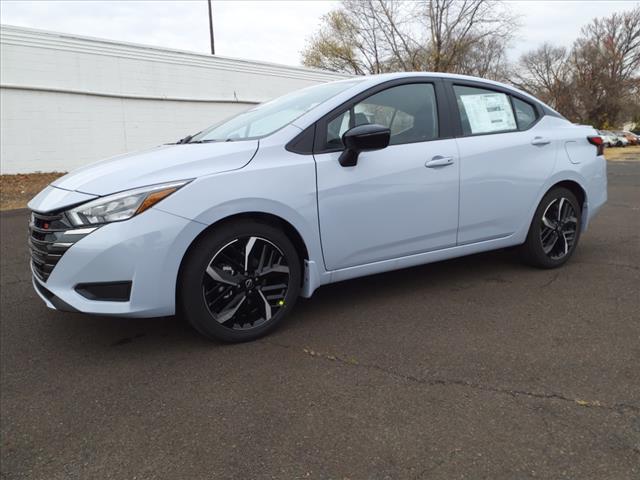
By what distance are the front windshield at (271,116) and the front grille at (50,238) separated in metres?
1.16

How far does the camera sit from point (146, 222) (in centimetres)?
257

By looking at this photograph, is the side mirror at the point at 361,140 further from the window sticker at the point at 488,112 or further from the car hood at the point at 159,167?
the window sticker at the point at 488,112

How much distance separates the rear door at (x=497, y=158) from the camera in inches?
142

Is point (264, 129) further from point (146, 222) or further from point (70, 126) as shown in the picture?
point (70, 126)

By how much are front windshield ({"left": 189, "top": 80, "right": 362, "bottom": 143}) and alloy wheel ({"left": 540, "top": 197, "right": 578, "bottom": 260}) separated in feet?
6.32

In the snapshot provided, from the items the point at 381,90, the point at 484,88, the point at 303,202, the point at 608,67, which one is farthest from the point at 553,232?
the point at 608,67

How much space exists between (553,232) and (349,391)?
2.61 metres

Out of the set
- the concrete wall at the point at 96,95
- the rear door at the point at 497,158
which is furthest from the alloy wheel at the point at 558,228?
the concrete wall at the point at 96,95

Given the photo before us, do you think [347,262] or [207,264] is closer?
[207,264]

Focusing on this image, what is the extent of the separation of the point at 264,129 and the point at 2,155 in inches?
477

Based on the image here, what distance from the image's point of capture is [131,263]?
8.43 feet

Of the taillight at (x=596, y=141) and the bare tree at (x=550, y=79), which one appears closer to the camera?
the taillight at (x=596, y=141)

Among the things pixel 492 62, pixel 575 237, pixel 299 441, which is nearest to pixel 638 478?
pixel 299 441

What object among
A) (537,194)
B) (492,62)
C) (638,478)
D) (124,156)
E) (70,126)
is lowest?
(638,478)
